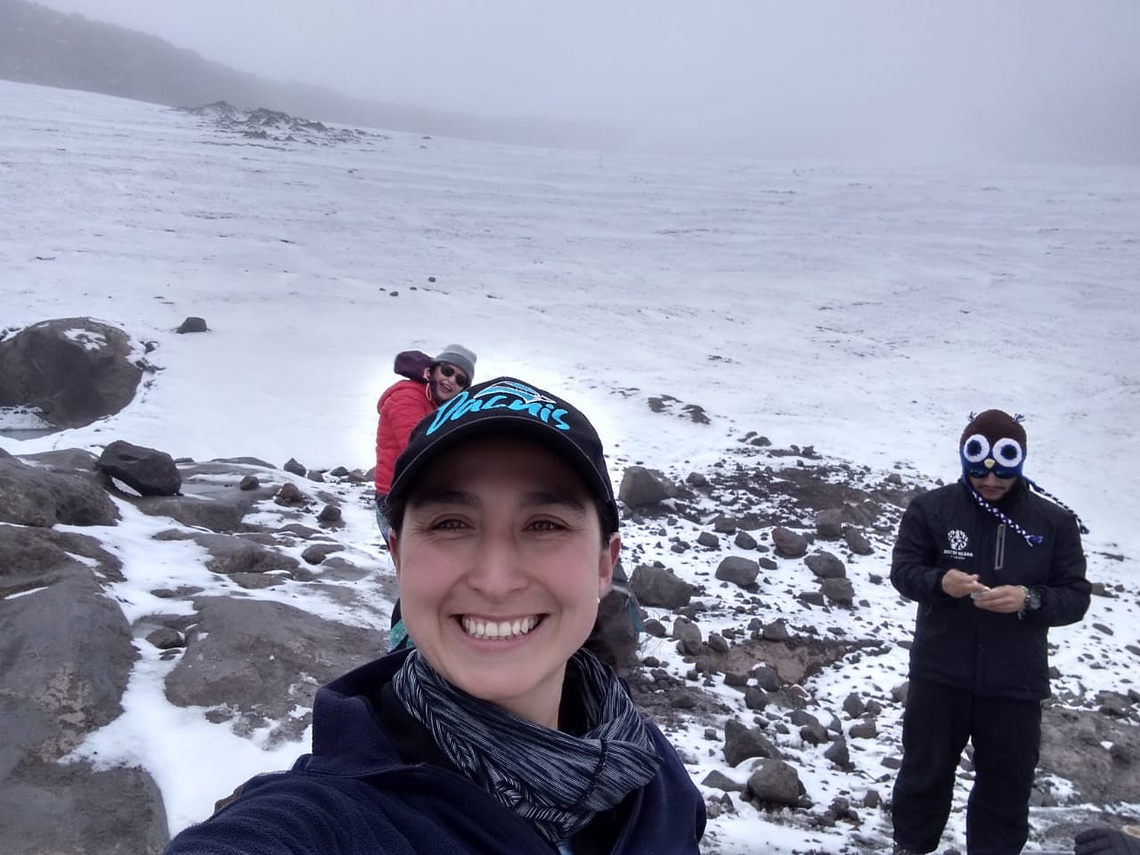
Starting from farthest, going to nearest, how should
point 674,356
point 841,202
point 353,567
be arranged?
point 841,202, point 674,356, point 353,567

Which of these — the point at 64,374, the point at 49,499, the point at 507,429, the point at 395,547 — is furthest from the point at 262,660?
the point at 64,374

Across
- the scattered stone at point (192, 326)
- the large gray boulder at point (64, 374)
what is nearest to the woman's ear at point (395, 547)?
the large gray boulder at point (64, 374)

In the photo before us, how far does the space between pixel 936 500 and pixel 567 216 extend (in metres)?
28.8

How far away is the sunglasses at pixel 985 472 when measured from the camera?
3.50m

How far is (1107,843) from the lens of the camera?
2.05 m

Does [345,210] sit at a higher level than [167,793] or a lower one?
higher

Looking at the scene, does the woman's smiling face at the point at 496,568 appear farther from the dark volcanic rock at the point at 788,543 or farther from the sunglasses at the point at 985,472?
the dark volcanic rock at the point at 788,543

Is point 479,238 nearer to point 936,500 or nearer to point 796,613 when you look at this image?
point 796,613

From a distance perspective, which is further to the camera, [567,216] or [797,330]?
[567,216]

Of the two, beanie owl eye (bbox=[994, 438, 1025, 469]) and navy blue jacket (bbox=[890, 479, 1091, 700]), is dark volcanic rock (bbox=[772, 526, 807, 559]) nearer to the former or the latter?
navy blue jacket (bbox=[890, 479, 1091, 700])

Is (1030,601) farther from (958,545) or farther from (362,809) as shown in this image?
(362,809)

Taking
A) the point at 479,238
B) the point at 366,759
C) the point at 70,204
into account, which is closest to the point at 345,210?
the point at 479,238

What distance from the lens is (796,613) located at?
21.7 feet

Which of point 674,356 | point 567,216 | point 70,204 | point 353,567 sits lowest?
point 353,567
